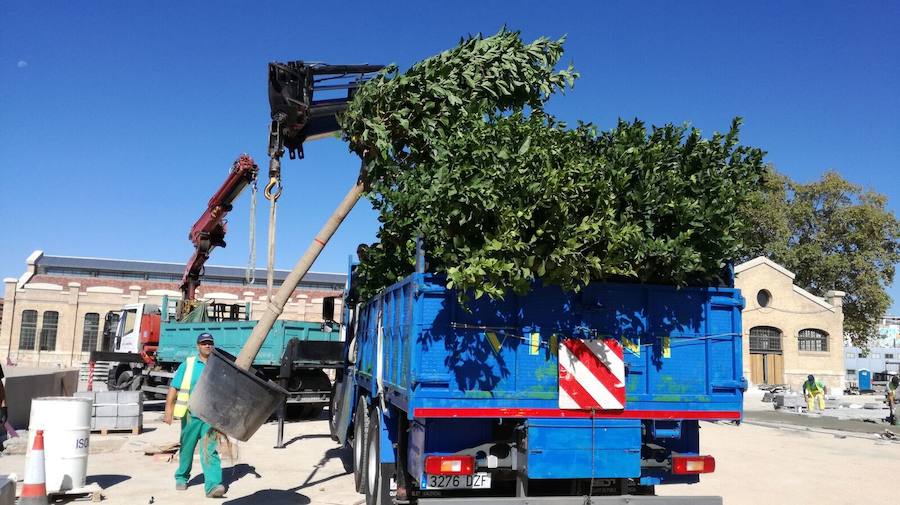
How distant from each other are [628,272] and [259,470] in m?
6.70

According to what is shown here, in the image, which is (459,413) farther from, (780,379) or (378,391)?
(780,379)

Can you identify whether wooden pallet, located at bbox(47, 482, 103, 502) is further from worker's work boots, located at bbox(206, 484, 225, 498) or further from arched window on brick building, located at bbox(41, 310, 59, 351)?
arched window on brick building, located at bbox(41, 310, 59, 351)

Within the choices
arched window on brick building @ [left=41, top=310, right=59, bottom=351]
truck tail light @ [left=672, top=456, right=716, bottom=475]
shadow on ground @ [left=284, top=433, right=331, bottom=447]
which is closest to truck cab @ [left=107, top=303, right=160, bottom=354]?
shadow on ground @ [left=284, top=433, right=331, bottom=447]

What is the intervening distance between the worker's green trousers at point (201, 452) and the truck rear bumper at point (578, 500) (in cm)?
358

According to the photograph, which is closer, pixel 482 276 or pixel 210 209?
pixel 482 276

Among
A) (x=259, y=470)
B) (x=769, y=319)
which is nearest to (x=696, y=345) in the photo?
(x=259, y=470)

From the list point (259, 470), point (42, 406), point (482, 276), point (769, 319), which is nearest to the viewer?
point (482, 276)

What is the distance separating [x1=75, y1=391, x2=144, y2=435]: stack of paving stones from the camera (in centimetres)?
1288

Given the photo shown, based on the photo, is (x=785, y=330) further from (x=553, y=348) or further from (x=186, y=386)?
(x=553, y=348)

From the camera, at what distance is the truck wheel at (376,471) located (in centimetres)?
609

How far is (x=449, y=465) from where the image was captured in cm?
514

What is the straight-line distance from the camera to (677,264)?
5.20 meters

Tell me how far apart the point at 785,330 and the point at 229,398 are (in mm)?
34876

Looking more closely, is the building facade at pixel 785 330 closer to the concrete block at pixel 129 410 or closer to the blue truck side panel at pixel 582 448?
the concrete block at pixel 129 410
